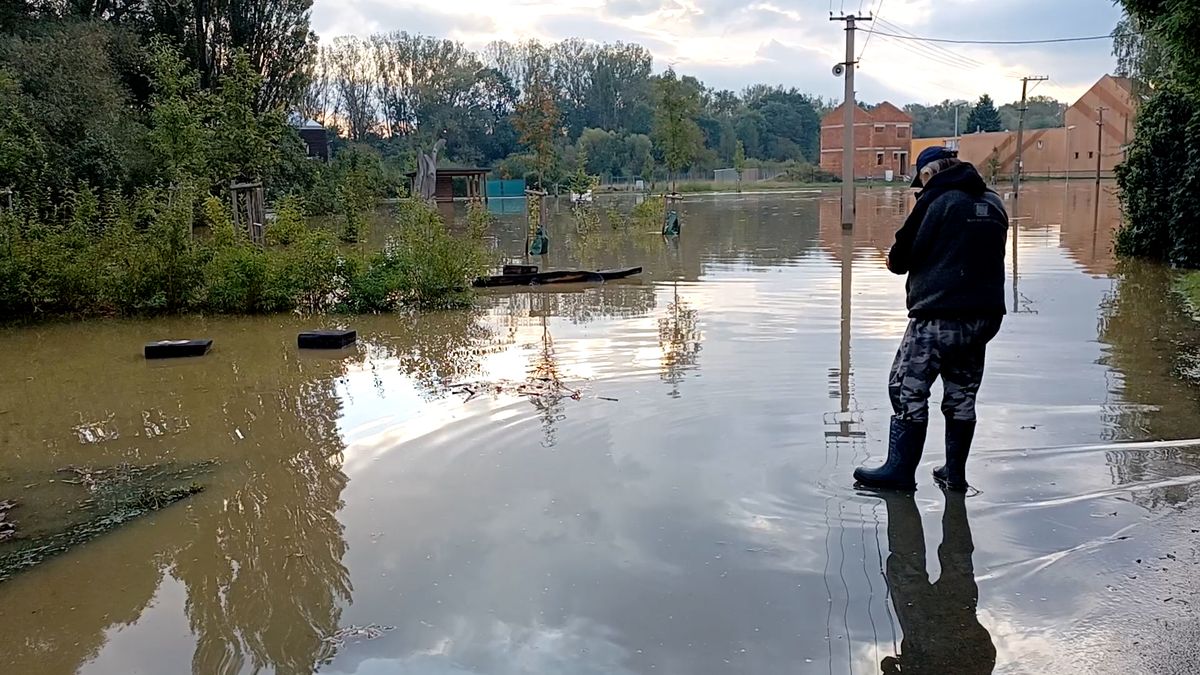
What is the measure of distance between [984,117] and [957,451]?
93.5 meters

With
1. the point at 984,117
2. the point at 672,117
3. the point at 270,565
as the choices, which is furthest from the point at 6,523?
the point at 984,117

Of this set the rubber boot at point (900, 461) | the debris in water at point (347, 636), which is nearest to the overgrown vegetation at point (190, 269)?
the rubber boot at point (900, 461)

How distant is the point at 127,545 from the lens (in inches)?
180

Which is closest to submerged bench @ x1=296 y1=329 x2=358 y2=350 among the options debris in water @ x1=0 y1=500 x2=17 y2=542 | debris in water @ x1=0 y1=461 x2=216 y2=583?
debris in water @ x1=0 y1=461 x2=216 y2=583

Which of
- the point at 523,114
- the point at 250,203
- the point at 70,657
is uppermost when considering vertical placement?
the point at 523,114

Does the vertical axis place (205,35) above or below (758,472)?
above

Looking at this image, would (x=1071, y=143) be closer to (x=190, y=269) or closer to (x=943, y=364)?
(x=190, y=269)

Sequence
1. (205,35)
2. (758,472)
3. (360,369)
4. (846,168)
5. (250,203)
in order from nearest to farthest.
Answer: (758,472)
(360,369)
(250,203)
(846,168)
(205,35)

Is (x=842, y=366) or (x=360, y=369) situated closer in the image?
(x=842, y=366)

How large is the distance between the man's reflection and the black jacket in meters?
1.00

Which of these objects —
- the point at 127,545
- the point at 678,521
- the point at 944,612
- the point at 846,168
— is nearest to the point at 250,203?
the point at 127,545

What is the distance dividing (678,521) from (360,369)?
16.3 ft

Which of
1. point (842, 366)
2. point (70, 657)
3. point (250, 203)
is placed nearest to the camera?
point (70, 657)

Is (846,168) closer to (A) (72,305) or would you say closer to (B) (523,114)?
(B) (523,114)
